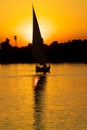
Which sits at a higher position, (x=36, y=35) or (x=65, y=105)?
(x=36, y=35)

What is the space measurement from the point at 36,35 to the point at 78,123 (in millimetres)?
63948

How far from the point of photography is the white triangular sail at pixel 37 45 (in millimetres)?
99688

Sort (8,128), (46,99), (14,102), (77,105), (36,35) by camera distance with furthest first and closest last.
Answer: (36,35), (46,99), (14,102), (77,105), (8,128)

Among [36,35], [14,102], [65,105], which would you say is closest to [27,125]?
[65,105]

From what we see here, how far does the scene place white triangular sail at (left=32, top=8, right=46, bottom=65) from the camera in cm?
9969

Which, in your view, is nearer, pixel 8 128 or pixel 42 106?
pixel 8 128

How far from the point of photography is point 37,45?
328 feet

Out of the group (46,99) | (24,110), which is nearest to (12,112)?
(24,110)

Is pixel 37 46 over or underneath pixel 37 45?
underneath

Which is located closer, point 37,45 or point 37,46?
point 37,46

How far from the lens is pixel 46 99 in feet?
185

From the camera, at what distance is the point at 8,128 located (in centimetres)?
3603

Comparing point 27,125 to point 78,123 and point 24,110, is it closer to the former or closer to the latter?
point 78,123

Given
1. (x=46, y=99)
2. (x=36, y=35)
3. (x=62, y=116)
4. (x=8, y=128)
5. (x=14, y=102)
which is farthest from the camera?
(x=36, y=35)
